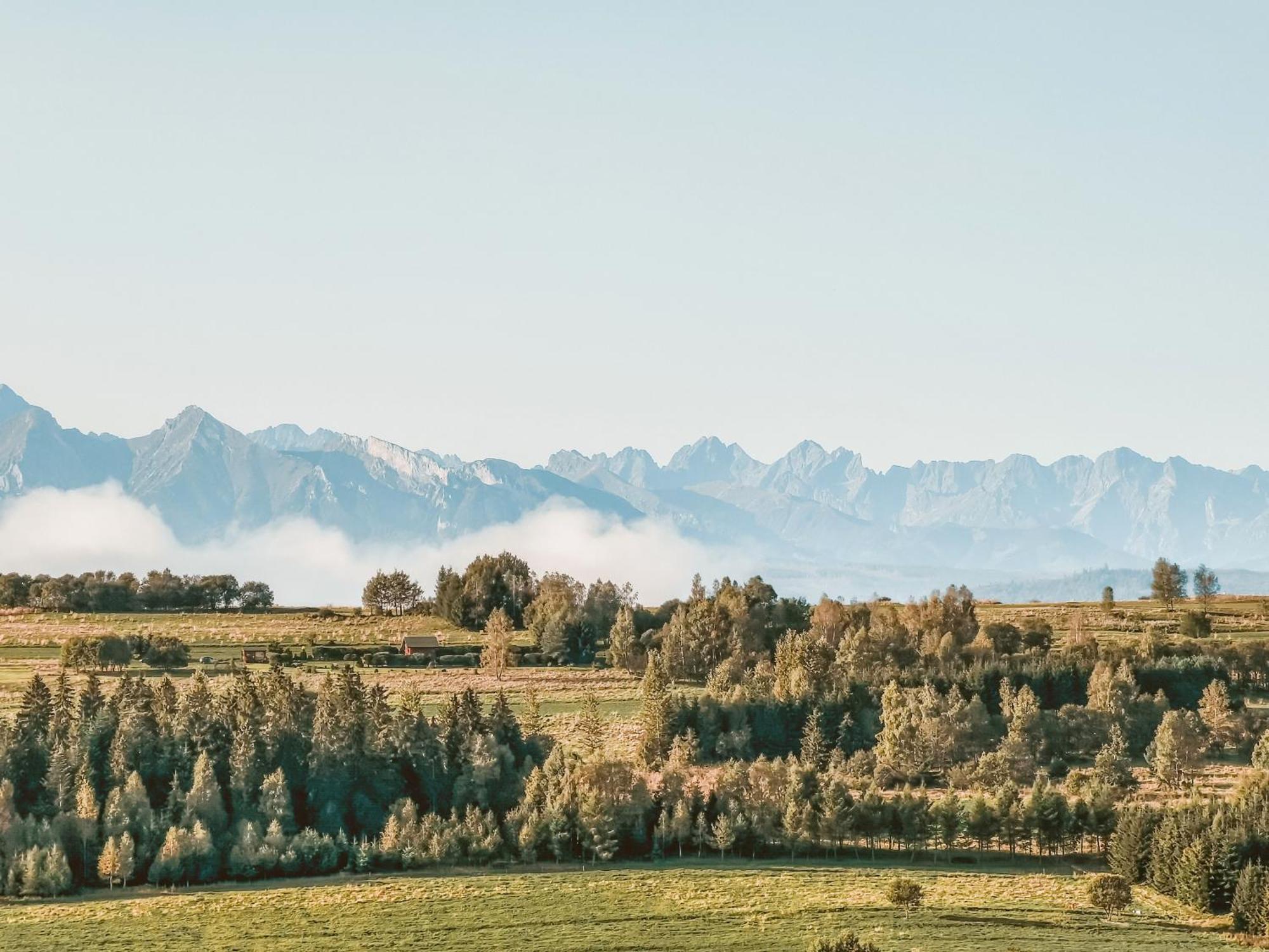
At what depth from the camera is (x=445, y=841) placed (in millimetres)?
97688

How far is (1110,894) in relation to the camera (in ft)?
282

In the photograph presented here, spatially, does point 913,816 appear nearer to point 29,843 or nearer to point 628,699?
point 628,699

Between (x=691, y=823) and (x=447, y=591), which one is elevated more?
(x=447, y=591)

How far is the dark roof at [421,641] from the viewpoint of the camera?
169625mm

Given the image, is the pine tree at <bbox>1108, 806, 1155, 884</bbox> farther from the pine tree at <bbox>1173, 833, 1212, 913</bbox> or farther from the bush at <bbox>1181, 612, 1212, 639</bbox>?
the bush at <bbox>1181, 612, 1212, 639</bbox>

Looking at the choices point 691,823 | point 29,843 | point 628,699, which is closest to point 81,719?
point 29,843

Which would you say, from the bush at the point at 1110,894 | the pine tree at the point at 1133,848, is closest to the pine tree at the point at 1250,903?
the bush at the point at 1110,894

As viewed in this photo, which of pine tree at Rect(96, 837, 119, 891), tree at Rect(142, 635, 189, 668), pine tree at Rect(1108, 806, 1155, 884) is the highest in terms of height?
tree at Rect(142, 635, 189, 668)

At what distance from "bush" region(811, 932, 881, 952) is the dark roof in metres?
103

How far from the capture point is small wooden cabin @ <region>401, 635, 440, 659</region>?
166875mm

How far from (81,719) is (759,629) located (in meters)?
81.4

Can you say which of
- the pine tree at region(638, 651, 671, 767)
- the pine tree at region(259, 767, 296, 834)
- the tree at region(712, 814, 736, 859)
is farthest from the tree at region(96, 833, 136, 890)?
the pine tree at region(638, 651, 671, 767)

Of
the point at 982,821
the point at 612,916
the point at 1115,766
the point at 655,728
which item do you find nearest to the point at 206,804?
the point at 612,916

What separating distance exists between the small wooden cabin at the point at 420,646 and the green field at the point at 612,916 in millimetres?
73045
